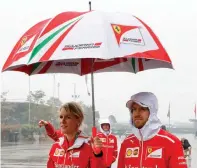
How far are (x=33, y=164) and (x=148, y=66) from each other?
12.8 m

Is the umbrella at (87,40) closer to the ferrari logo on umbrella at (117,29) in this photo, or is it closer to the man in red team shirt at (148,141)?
the ferrari logo on umbrella at (117,29)

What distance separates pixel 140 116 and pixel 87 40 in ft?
2.40

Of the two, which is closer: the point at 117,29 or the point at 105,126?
the point at 117,29

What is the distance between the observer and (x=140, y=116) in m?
3.96

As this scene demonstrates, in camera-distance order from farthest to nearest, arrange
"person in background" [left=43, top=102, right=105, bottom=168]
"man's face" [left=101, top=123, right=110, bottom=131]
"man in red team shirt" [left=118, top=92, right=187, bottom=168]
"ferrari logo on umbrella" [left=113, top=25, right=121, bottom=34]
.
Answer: "man's face" [left=101, top=123, right=110, bottom=131] → "ferrari logo on umbrella" [left=113, top=25, right=121, bottom=34] → "person in background" [left=43, top=102, right=105, bottom=168] → "man in red team shirt" [left=118, top=92, right=187, bottom=168]

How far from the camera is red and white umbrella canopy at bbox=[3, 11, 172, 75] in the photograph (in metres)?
3.96

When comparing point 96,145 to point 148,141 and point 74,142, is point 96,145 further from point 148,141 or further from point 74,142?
point 148,141

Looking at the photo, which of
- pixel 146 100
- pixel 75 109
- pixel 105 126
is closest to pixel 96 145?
pixel 75 109

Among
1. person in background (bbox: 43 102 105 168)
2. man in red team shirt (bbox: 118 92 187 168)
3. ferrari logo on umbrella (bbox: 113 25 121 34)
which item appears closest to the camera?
man in red team shirt (bbox: 118 92 187 168)

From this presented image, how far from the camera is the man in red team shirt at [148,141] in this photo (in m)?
3.86

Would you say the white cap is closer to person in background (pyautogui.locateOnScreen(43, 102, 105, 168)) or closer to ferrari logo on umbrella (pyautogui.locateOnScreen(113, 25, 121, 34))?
person in background (pyautogui.locateOnScreen(43, 102, 105, 168))

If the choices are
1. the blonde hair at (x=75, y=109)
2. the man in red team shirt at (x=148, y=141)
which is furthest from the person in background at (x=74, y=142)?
the man in red team shirt at (x=148, y=141)

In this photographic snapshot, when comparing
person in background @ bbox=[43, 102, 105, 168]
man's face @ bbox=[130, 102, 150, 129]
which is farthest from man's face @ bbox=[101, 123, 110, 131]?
man's face @ bbox=[130, 102, 150, 129]

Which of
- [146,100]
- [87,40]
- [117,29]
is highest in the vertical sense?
[117,29]
